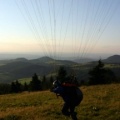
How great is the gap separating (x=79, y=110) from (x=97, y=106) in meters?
1.62

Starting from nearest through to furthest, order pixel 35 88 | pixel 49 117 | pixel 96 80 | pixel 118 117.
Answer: pixel 118 117 < pixel 49 117 < pixel 96 80 < pixel 35 88

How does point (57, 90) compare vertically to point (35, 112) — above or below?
above

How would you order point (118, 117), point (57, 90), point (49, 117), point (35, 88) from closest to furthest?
point (57, 90)
point (118, 117)
point (49, 117)
point (35, 88)

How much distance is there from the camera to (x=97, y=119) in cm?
1532

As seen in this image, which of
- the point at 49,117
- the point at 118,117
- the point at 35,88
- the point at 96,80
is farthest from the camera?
the point at 35,88

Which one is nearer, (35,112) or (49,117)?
(49,117)

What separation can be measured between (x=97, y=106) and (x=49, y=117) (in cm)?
408

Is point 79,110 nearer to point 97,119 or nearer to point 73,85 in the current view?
point 97,119

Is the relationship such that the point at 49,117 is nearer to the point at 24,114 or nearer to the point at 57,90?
the point at 24,114

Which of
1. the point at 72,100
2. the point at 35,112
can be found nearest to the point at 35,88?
the point at 35,112

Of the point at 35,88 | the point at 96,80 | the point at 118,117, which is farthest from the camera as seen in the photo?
the point at 35,88

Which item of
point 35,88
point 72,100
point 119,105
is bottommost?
point 35,88

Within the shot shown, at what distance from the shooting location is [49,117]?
53.8 ft

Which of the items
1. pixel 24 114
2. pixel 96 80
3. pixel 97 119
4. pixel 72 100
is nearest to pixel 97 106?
pixel 97 119
